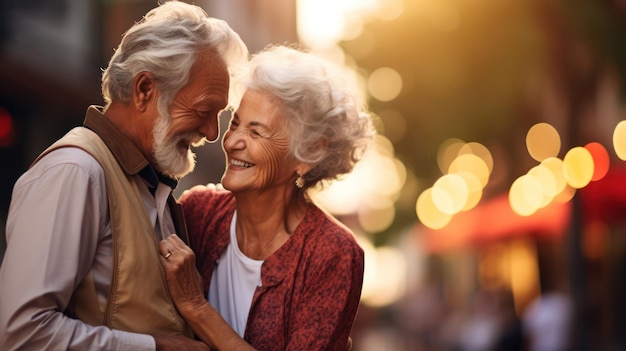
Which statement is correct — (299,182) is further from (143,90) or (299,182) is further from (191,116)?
(143,90)

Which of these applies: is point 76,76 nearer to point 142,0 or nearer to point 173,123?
point 142,0

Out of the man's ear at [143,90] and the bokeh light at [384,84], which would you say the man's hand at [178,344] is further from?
the bokeh light at [384,84]

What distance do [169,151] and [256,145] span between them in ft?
1.41

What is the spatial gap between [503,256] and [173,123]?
1774cm

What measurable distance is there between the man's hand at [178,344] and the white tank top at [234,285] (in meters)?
0.42

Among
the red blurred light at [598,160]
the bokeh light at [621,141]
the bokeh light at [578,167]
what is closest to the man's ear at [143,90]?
the red blurred light at [598,160]

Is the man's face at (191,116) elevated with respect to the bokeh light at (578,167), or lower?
elevated

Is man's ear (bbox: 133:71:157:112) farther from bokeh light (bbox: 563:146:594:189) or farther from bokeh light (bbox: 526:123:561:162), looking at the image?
bokeh light (bbox: 526:123:561:162)

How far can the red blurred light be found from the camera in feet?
36.4

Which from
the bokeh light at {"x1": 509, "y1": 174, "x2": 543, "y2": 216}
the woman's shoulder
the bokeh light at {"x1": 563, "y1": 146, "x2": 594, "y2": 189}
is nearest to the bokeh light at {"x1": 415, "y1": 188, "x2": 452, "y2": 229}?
the bokeh light at {"x1": 509, "y1": 174, "x2": 543, "y2": 216}

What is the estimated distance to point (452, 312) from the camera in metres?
28.3

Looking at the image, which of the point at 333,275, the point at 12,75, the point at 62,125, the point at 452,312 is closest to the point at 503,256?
the point at 452,312

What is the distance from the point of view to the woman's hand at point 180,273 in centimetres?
359

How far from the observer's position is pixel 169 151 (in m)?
3.73
